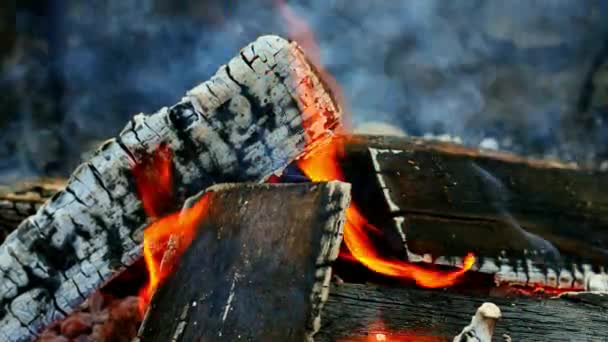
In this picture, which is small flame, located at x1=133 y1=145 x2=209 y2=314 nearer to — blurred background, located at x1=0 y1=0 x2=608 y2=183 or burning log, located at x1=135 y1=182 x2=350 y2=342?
burning log, located at x1=135 y1=182 x2=350 y2=342

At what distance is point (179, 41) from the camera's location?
4.86 meters

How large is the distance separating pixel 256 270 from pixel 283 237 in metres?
0.12

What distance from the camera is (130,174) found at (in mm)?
2230

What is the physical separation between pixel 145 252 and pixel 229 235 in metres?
0.46

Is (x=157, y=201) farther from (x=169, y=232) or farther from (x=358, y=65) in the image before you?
(x=358, y=65)

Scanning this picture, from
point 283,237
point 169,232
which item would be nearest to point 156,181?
point 169,232

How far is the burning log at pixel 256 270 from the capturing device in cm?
167

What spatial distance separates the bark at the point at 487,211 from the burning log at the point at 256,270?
561 mm

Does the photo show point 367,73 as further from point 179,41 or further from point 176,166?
point 176,166

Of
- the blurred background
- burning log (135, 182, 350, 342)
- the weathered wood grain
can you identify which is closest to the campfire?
burning log (135, 182, 350, 342)

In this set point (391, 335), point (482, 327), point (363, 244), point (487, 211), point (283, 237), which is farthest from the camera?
point (487, 211)

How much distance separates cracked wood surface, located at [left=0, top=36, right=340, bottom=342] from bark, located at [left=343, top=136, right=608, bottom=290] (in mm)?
500

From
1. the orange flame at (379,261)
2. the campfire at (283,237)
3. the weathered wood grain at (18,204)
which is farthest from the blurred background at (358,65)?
the orange flame at (379,261)

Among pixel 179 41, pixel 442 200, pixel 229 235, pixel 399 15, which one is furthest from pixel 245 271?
pixel 399 15
